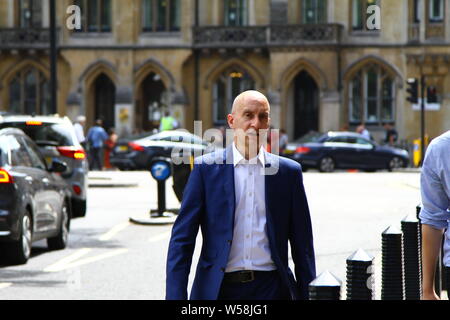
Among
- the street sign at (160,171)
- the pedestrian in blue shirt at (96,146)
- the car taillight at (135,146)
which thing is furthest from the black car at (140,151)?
the street sign at (160,171)

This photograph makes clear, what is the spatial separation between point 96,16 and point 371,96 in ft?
39.7

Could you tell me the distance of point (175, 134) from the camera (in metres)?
35.6

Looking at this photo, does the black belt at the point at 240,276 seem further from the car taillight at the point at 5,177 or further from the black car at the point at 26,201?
the car taillight at the point at 5,177

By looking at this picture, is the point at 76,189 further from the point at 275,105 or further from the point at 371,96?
the point at 371,96

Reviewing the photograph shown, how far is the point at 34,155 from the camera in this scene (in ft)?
47.5

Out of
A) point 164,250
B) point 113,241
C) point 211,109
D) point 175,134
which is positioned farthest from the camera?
point 211,109

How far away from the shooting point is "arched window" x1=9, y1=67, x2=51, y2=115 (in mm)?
49938

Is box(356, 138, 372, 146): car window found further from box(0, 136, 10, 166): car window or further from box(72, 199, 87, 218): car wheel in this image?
Answer: box(0, 136, 10, 166): car window

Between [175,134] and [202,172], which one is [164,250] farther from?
[175,134]

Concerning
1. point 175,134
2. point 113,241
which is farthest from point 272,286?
point 175,134

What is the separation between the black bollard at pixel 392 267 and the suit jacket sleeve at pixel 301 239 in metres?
1.73

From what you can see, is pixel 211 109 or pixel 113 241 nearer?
pixel 113 241

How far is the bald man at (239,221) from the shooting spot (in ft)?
16.7

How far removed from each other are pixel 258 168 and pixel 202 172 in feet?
0.82
